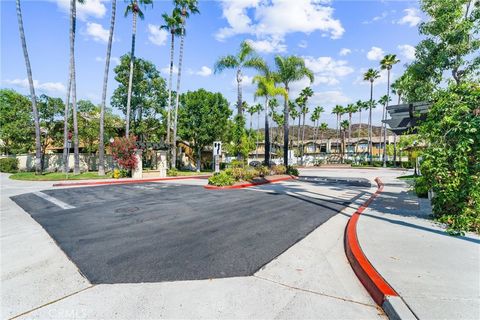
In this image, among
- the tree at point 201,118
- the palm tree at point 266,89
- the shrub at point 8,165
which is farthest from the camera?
the tree at point 201,118

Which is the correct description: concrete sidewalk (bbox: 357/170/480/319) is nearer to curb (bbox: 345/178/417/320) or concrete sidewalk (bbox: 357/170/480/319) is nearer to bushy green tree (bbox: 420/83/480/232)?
curb (bbox: 345/178/417/320)

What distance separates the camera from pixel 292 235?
19.6ft

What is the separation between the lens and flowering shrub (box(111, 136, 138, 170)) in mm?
21719

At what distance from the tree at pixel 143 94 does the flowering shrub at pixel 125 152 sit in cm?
886

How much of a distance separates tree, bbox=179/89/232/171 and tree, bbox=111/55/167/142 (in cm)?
302

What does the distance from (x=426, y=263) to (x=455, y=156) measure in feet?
10.8

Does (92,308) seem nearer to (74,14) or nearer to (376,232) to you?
(376,232)

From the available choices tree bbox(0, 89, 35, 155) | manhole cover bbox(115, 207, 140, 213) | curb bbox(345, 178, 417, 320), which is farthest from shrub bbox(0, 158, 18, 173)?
curb bbox(345, 178, 417, 320)

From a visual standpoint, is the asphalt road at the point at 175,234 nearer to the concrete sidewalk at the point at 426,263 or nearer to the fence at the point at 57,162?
the concrete sidewalk at the point at 426,263

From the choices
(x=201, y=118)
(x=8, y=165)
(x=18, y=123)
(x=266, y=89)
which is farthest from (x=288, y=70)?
(x=8, y=165)

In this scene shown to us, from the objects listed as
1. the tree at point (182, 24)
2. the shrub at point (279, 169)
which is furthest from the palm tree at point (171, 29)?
the shrub at point (279, 169)

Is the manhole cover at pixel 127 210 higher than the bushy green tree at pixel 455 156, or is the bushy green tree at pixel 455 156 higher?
the bushy green tree at pixel 455 156

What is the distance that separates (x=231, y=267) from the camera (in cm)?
411

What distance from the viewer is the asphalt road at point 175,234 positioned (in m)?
4.07
